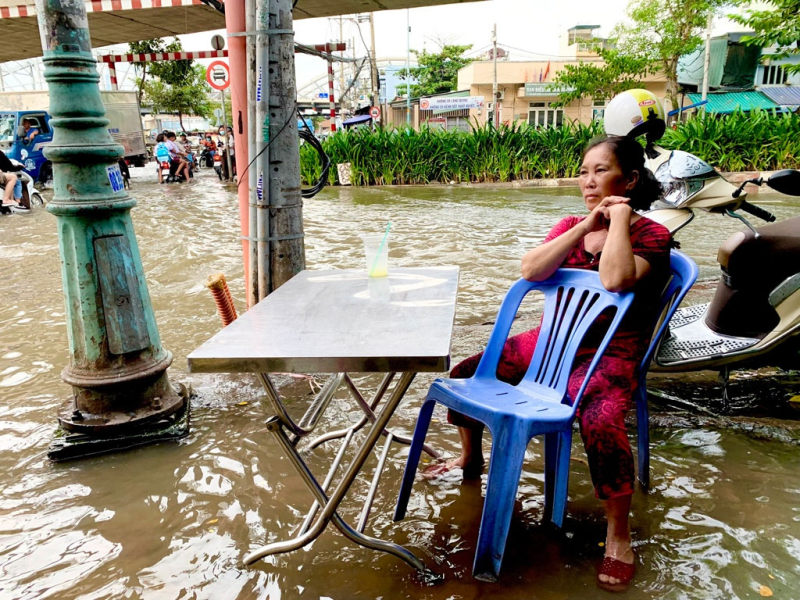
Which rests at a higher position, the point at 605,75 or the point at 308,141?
the point at 605,75

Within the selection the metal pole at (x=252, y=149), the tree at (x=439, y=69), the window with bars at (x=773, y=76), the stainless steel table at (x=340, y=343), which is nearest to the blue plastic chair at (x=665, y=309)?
the stainless steel table at (x=340, y=343)

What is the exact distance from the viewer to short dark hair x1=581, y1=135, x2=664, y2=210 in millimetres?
2145

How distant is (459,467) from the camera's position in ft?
8.16

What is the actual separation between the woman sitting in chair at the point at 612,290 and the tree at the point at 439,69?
138 feet

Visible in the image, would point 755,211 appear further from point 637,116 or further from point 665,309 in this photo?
point 665,309

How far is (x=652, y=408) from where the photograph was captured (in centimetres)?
312

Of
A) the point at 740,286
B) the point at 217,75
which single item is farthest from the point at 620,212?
the point at 217,75

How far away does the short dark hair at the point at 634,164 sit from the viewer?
2145mm

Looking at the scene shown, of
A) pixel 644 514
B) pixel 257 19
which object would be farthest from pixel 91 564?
pixel 257 19

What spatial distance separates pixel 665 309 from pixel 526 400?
721 millimetres

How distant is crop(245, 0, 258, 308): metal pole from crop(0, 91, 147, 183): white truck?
14.5m

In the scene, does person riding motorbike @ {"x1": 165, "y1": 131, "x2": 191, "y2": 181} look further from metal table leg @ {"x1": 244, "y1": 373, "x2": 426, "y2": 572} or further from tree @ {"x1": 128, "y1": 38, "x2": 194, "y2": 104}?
metal table leg @ {"x1": 244, "y1": 373, "x2": 426, "y2": 572}

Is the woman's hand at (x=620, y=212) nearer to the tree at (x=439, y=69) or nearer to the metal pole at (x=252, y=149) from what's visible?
the metal pole at (x=252, y=149)

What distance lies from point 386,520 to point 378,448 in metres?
0.58
